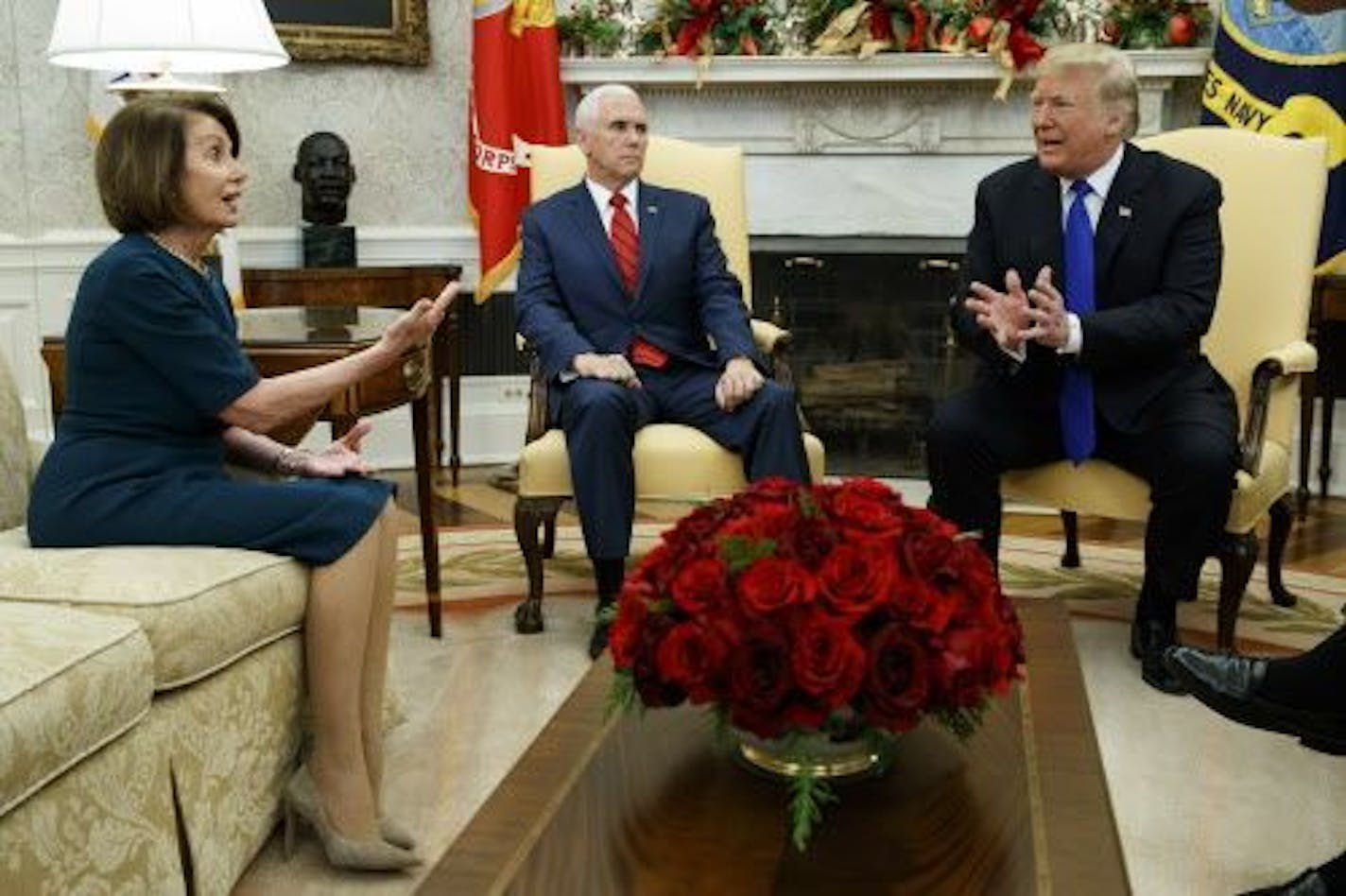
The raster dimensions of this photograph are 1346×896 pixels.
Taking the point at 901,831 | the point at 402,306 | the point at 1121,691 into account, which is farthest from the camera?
the point at 402,306

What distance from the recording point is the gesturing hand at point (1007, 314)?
3014mm

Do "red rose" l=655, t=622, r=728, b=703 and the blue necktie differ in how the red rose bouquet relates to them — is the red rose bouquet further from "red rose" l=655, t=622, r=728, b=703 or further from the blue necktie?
the blue necktie

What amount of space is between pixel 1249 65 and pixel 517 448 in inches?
112

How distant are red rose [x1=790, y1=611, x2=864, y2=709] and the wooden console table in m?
3.12

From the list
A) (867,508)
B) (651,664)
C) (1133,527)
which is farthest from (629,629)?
(1133,527)

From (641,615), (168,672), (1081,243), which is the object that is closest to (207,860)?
(168,672)

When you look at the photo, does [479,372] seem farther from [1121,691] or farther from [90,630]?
[90,630]

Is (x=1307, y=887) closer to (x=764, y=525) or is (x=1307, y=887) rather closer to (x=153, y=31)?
(x=764, y=525)

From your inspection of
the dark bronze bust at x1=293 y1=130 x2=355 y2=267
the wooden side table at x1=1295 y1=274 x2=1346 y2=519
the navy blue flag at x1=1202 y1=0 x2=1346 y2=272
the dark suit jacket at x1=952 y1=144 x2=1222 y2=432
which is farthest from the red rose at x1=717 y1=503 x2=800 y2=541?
the navy blue flag at x1=1202 y1=0 x2=1346 y2=272

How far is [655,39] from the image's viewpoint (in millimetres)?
4875

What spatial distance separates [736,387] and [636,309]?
0.44m

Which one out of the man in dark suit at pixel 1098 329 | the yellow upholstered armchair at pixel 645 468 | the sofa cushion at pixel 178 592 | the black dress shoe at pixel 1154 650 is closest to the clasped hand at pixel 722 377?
the yellow upholstered armchair at pixel 645 468

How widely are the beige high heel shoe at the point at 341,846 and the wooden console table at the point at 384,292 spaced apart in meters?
2.25

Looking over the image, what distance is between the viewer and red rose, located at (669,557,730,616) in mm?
1462
